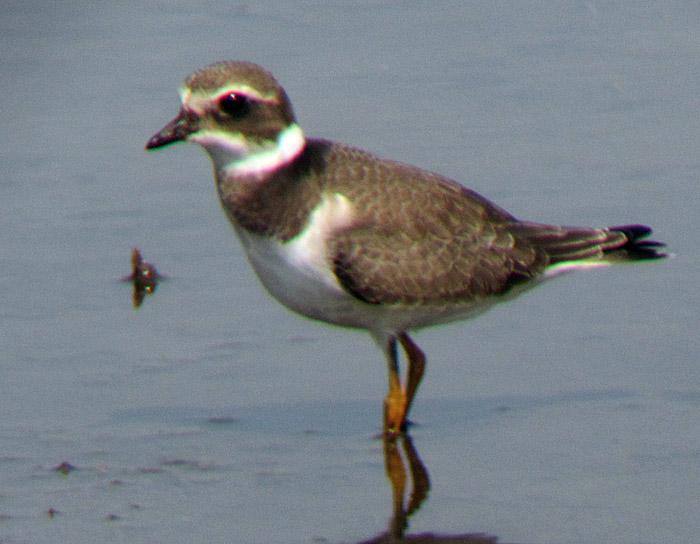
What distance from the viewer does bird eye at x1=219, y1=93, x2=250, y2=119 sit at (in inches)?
251

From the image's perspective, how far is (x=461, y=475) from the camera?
6199 mm

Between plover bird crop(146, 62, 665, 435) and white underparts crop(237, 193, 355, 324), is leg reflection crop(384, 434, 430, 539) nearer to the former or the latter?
plover bird crop(146, 62, 665, 435)

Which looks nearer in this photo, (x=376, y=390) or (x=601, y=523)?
(x=601, y=523)

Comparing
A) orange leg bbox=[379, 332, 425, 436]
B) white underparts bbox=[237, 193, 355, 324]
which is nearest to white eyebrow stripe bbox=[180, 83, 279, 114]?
white underparts bbox=[237, 193, 355, 324]

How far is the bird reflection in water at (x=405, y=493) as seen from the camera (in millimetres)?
5617

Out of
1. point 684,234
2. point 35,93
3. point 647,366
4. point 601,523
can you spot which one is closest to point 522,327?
point 647,366

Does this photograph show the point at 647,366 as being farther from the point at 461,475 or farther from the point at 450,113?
the point at 450,113

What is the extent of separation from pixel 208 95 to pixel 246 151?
306 millimetres

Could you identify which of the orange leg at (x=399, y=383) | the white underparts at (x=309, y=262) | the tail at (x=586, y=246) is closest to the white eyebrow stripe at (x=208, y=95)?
the white underparts at (x=309, y=262)

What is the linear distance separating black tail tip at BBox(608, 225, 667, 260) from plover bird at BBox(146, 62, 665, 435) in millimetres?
464

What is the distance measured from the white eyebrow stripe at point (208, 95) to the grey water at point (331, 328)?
1440mm

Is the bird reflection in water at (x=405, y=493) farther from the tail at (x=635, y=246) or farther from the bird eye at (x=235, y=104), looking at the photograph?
the bird eye at (x=235, y=104)

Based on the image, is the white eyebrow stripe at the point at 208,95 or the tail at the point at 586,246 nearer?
the white eyebrow stripe at the point at 208,95

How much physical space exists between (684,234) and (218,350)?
278cm
